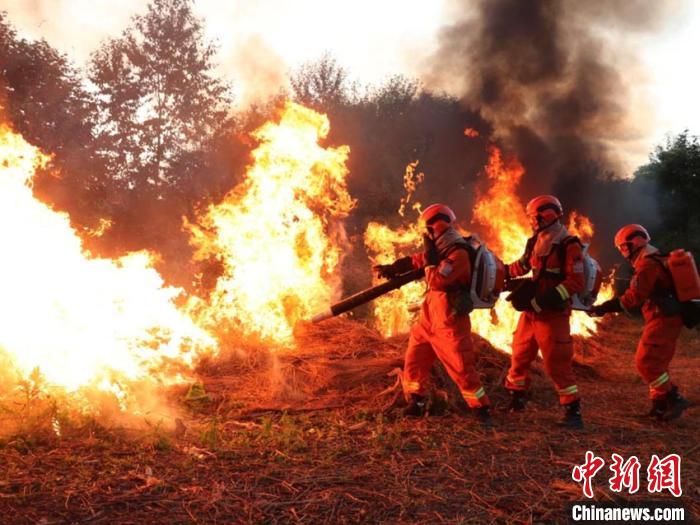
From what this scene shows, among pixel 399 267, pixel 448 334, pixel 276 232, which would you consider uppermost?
pixel 276 232

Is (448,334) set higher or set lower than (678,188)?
lower

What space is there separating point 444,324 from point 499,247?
799 cm

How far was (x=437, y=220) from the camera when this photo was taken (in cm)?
562

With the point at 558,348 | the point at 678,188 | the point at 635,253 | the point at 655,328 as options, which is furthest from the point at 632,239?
the point at 678,188

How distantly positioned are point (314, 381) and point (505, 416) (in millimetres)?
2181

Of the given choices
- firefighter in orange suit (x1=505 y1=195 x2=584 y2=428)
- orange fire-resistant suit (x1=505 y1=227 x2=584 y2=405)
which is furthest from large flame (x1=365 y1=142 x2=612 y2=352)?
orange fire-resistant suit (x1=505 y1=227 x2=584 y2=405)

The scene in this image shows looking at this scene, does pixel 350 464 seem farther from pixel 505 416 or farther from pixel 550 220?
pixel 550 220

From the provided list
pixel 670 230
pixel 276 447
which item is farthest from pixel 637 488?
pixel 670 230

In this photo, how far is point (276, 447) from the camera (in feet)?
14.9

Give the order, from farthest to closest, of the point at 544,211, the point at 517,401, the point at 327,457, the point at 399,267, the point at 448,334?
1. the point at 399,267
2. the point at 517,401
3. the point at 544,211
4. the point at 448,334
5. the point at 327,457

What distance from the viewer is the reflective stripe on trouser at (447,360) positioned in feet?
16.9

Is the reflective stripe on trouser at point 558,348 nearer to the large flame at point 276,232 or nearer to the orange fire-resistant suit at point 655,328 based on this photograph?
the orange fire-resistant suit at point 655,328

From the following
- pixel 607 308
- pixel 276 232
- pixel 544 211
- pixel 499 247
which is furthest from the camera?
pixel 499 247

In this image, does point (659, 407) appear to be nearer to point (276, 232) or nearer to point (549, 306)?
point (549, 306)
